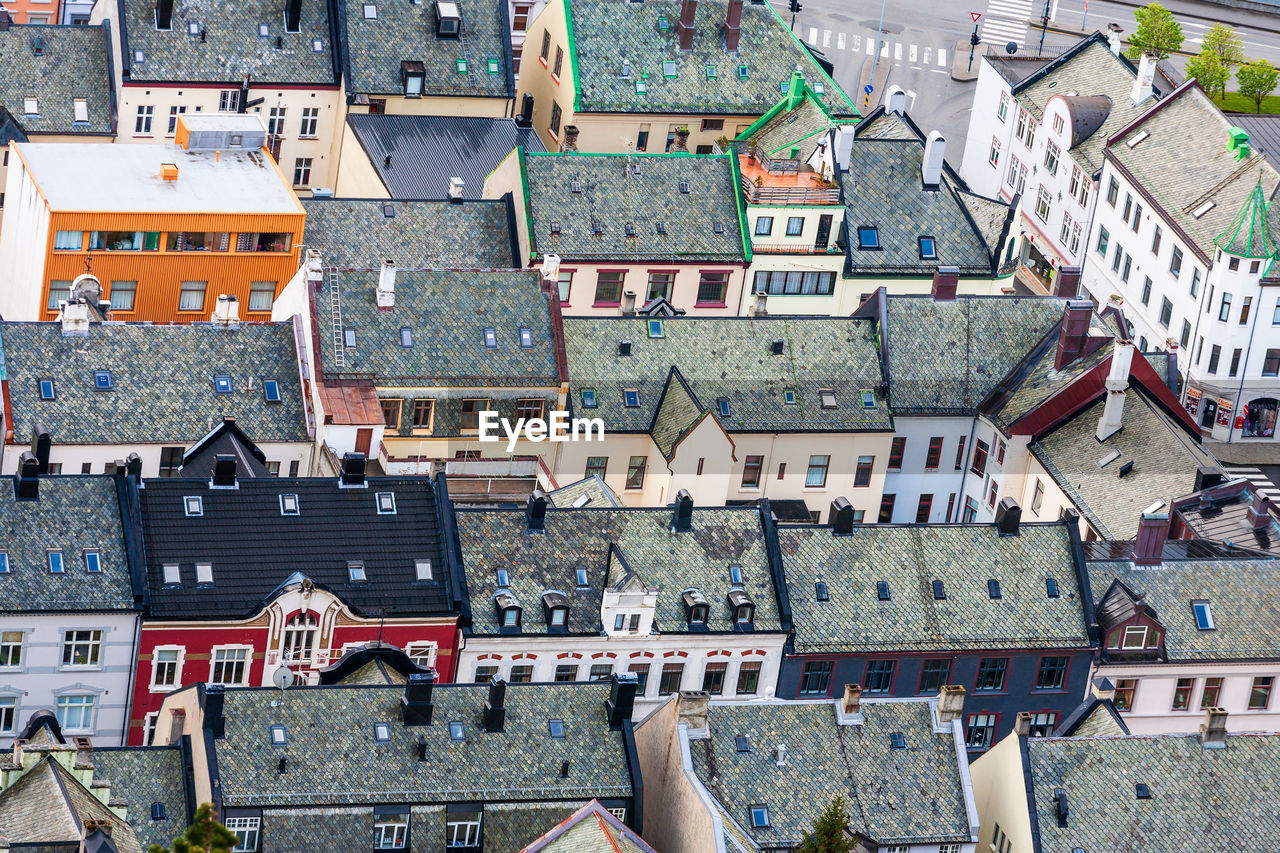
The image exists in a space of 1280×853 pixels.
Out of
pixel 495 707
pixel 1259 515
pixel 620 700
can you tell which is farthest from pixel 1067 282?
pixel 495 707

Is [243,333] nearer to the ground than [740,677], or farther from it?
farther from it

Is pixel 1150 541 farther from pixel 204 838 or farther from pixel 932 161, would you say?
pixel 204 838

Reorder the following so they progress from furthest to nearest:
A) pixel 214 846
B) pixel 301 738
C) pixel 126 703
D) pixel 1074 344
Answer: pixel 1074 344, pixel 126 703, pixel 301 738, pixel 214 846

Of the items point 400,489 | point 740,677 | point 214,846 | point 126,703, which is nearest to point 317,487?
point 400,489

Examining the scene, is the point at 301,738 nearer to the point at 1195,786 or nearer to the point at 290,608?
the point at 290,608

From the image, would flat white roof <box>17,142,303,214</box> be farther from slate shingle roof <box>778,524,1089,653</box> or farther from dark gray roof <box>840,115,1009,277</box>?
slate shingle roof <box>778,524,1089,653</box>

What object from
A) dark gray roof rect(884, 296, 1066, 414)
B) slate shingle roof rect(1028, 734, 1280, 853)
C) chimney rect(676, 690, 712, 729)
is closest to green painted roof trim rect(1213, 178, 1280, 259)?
dark gray roof rect(884, 296, 1066, 414)
